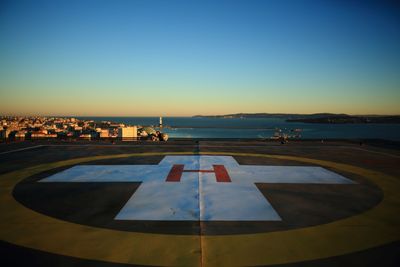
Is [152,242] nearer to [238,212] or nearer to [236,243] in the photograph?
[236,243]

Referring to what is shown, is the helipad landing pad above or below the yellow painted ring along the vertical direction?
above

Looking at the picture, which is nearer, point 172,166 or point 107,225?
point 107,225

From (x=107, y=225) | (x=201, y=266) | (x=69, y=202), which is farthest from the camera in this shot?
(x=69, y=202)

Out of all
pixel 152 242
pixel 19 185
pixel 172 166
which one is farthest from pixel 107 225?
pixel 172 166

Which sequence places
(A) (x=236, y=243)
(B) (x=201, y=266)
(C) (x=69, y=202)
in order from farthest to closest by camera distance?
(C) (x=69, y=202) < (A) (x=236, y=243) < (B) (x=201, y=266)
